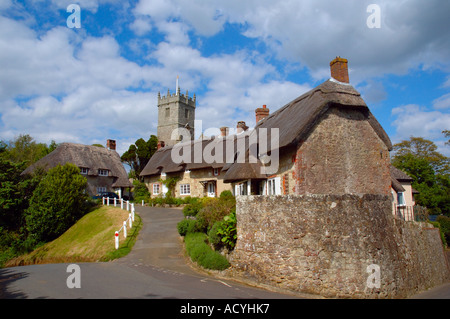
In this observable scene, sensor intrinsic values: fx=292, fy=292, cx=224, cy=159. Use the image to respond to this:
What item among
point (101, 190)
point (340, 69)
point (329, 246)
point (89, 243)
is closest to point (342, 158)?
point (340, 69)

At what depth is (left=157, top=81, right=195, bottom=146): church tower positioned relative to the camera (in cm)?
6178

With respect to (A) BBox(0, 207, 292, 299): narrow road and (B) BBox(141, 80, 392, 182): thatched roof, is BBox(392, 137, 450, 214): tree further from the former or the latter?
(A) BBox(0, 207, 292, 299): narrow road

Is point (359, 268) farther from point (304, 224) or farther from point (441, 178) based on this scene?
point (441, 178)

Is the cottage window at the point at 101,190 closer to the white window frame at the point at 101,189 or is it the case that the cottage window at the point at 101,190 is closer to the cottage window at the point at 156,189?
the white window frame at the point at 101,189

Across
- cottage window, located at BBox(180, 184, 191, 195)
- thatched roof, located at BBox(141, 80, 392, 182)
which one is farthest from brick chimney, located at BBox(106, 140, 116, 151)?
thatched roof, located at BBox(141, 80, 392, 182)

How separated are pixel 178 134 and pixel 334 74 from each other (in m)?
46.8

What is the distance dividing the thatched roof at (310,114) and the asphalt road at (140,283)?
5.71m

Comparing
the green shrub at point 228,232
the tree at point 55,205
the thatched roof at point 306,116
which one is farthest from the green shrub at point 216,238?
the tree at point 55,205

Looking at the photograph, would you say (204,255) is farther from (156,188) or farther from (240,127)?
(156,188)

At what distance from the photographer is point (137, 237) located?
1731 centimetres

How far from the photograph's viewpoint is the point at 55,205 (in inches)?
886

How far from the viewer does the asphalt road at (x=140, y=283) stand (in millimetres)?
8105
